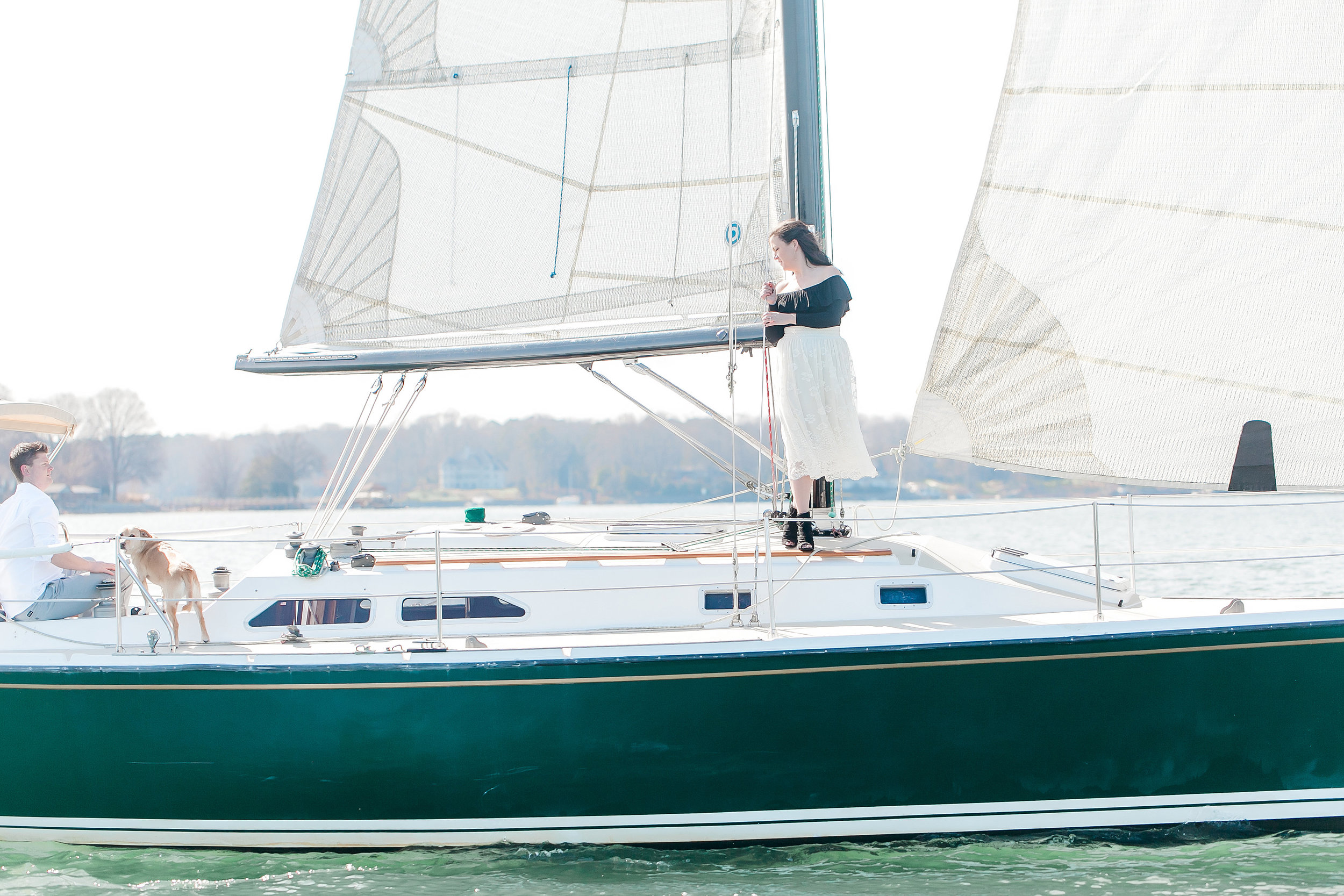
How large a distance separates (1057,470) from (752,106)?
9.23 feet

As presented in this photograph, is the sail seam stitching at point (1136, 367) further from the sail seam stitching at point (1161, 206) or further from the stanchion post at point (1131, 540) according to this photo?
the sail seam stitching at point (1161, 206)

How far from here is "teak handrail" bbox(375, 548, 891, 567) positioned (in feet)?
18.3

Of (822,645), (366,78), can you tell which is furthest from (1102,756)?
(366,78)

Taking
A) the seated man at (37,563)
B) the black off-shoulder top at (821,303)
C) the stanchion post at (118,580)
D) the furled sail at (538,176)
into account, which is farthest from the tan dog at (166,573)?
the black off-shoulder top at (821,303)

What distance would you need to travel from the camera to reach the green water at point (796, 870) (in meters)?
4.54

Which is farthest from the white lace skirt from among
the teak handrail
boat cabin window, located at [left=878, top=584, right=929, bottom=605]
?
boat cabin window, located at [left=878, top=584, right=929, bottom=605]

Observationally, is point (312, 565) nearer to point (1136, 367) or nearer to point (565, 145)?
point (565, 145)

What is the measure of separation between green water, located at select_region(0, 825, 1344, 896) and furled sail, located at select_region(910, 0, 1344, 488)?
166 centimetres

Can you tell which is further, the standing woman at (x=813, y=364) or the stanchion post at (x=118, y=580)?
the standing woman at (x=813, y=364)

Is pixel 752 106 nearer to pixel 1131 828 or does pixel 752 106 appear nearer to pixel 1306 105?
pixel 1306 105

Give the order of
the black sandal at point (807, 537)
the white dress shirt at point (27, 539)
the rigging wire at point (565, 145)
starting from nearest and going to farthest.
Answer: the white dress shirt at point (27, 539) < the black sandal at point (807, 537) < the rigging wire at point (565, 145)

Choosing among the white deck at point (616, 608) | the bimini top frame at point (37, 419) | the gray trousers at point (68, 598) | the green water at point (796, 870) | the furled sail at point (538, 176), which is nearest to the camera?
the green water at point (796, 870)

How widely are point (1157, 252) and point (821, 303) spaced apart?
1.59m

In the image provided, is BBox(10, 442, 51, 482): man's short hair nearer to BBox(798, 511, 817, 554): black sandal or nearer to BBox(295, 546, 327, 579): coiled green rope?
BBox(295, 546, 327, 579): coiled green rope
